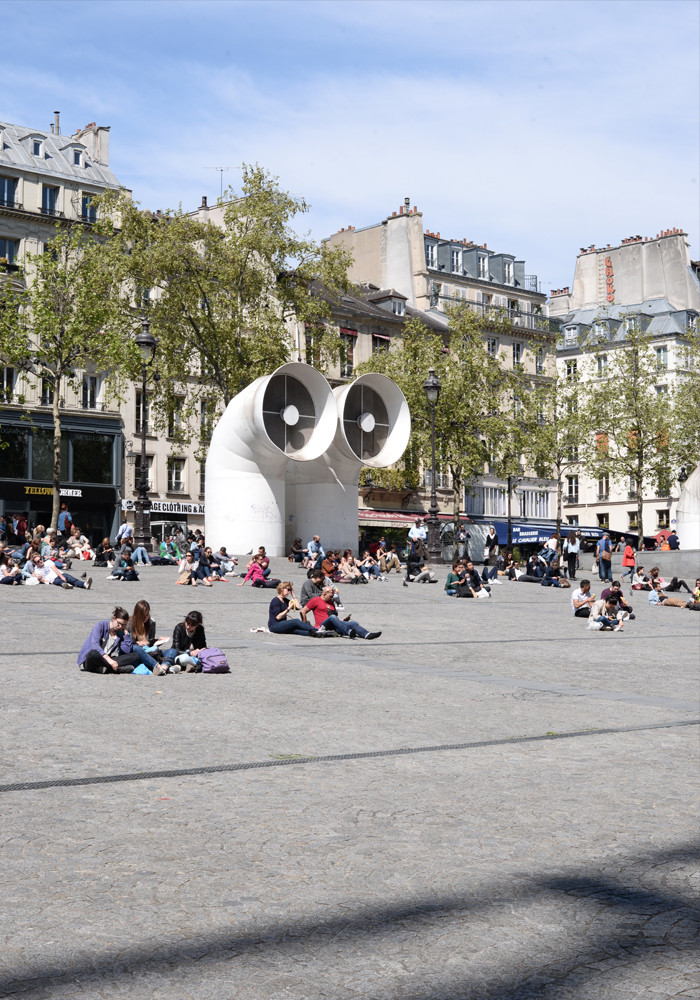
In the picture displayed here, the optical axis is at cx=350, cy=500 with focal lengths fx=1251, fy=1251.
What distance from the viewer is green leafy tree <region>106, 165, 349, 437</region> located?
159ft

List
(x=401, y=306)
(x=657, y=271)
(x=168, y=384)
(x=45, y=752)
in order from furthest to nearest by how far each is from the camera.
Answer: (x=657, y=271) < (x=401, y=306) < (x=168, y=384) < (x=45, y=752)

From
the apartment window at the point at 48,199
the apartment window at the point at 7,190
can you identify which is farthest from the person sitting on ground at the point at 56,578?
the apartment window at the point at 48,199

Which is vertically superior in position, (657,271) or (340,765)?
(657,271)

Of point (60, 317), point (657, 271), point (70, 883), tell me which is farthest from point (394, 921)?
point (657, 271)

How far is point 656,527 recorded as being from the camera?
79.0 metres

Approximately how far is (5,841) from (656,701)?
26.8ft

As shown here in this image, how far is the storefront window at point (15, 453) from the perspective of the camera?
5469 cm

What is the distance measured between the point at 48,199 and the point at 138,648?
1899 inches

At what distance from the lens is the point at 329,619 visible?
18.7m

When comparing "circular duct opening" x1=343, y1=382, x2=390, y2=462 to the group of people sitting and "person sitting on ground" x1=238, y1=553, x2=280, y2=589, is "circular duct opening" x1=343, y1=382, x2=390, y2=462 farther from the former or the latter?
the group of people sitting

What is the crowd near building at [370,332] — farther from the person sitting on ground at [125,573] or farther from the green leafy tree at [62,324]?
the person sitting on ground at [125,573]

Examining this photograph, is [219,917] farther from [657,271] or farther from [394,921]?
[657,271]

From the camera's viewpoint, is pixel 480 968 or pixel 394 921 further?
pixel 394 921

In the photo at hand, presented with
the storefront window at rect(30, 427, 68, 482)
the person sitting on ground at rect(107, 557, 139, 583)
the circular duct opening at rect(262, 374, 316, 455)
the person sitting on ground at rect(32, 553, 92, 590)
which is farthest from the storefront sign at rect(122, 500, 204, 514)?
the person sitting on ground at rect(32, 553, 92, 590)
